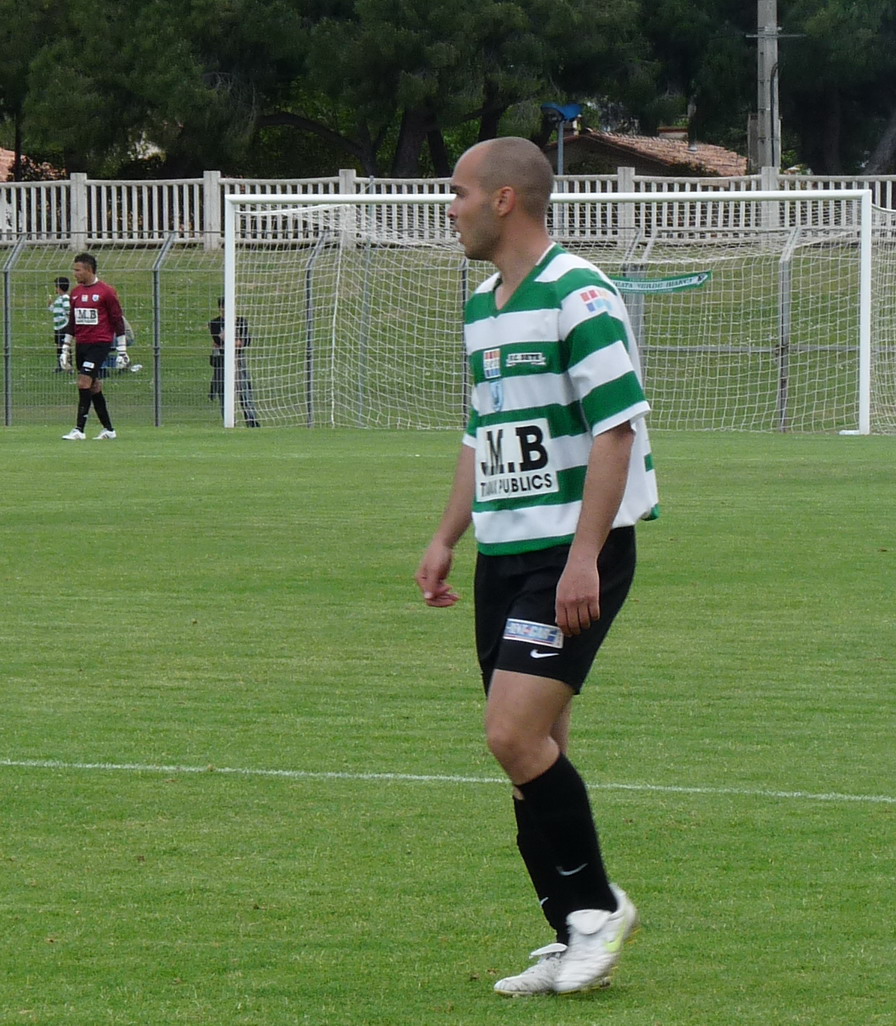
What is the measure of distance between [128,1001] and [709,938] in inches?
57.9

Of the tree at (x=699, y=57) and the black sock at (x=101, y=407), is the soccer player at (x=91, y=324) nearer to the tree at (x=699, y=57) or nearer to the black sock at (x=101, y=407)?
the black sock at (x=101, y=407)

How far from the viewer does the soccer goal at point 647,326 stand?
92.5 feet

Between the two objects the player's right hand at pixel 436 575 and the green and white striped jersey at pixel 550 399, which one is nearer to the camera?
the green and white striped jersey at pixel 550 399

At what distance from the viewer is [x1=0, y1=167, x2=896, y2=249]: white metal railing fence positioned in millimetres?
36094

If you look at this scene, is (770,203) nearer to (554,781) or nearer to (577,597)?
(554,781)

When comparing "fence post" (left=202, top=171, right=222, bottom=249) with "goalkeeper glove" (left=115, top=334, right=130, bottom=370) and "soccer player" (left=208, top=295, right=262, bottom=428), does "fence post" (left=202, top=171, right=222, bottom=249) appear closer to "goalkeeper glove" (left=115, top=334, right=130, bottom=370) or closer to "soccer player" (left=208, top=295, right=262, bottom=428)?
"soccer player" (left=208, top=295, right=262, bottom=428)

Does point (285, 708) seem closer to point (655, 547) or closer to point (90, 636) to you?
point (90, 636)

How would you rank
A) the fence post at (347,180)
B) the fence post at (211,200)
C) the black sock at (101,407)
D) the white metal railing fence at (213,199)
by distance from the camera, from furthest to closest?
the fence post at (211,200) < the fence post at (347,180) < the white metal railing fence at (213,199) < the black sock at (101,407)

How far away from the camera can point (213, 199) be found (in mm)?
40469

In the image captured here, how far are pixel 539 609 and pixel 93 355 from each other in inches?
772

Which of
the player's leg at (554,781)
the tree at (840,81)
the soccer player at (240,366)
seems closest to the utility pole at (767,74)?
the tree at (840,81)

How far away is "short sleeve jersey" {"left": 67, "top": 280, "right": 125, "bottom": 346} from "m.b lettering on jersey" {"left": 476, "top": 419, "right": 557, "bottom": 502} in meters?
19.3

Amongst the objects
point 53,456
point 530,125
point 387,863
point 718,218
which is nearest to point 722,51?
point 530,125

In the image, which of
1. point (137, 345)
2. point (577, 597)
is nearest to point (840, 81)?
point (137, 345)
